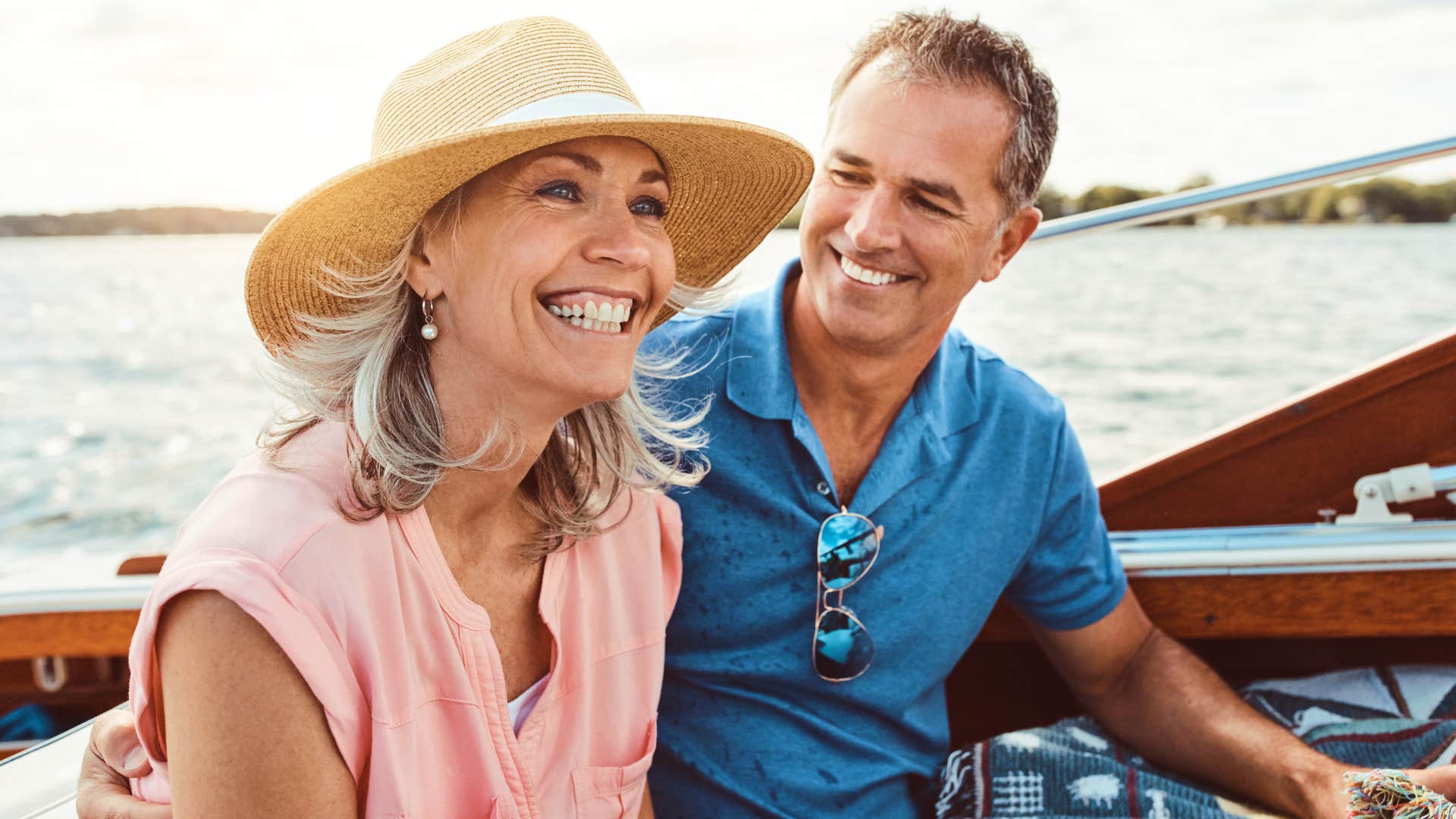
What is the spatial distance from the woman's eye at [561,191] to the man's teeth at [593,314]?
114 mm

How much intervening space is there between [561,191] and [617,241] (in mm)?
79

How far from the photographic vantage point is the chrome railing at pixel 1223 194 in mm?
2092

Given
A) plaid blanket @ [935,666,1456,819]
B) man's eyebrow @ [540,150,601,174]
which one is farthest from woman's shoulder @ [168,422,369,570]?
plaid blanket @ [935,666,1456,819]

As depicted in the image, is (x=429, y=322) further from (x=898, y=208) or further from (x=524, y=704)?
(x=898, y=208)

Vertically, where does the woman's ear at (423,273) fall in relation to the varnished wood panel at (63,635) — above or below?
above

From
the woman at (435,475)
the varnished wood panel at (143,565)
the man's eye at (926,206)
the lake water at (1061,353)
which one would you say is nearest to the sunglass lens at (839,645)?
the woman at (435,475)

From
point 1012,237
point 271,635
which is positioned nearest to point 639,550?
point 271,635

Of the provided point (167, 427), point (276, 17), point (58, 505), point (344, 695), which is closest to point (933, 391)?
point (344, 695)

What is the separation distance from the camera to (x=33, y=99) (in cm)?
2341

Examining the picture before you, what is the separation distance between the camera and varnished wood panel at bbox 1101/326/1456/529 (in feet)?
6.58

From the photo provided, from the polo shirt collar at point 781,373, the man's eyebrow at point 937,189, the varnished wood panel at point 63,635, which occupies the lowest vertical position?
the varnished wood panel at point 63,635

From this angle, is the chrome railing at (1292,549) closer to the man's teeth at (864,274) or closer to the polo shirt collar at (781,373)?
the polo shirt collar at (781,373)

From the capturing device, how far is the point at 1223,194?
6.98 feet

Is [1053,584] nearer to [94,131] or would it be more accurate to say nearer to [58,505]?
[58,505]
